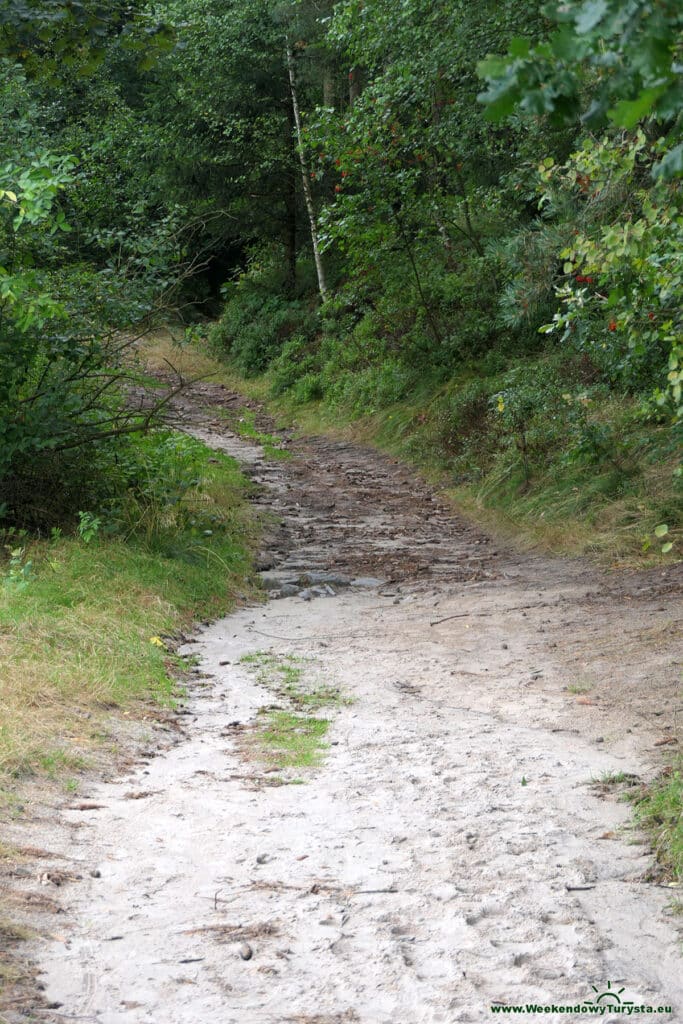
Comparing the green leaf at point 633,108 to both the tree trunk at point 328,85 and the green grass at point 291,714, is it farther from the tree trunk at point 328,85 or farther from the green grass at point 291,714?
the tree trunk at point 328,85

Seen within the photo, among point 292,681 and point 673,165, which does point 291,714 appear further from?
point 673,165

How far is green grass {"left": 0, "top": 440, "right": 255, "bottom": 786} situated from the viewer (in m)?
5.05

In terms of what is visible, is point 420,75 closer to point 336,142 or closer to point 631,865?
point 336,142

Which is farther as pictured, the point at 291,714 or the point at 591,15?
the point at 291,714

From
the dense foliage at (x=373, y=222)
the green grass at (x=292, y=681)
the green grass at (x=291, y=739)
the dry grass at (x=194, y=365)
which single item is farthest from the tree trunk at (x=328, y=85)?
the green grass at (x=291, y=739)

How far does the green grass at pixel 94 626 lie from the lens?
199 inches

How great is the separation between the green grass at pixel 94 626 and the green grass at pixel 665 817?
2.53 m

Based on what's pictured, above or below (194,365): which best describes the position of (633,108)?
above

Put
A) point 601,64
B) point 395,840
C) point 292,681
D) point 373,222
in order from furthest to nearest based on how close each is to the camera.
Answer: point 373,222 → point 292,681 → point 395,840 → point 601,64

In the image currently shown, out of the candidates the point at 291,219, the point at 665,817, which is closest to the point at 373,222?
the point at 291,219

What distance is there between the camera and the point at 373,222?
624 inches

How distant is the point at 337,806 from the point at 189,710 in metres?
1.70

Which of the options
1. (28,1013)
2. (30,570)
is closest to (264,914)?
(28,1013)

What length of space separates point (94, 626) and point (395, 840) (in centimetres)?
320
